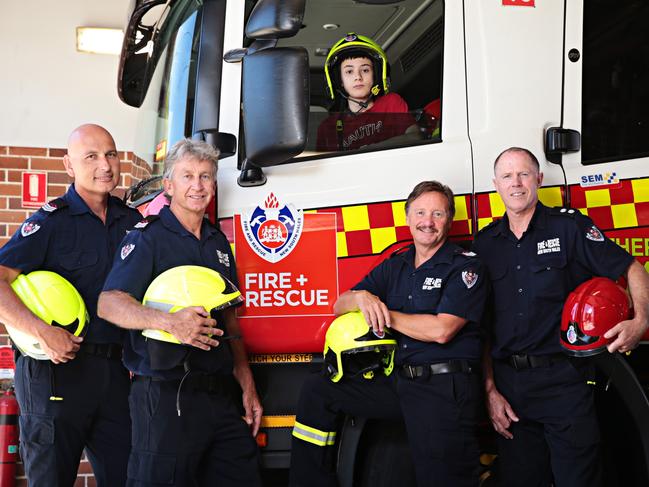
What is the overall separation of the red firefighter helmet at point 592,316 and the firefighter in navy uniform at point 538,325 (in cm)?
8

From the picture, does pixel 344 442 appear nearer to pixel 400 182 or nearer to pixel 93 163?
pixel 400 182

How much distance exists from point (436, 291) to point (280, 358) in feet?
2.02

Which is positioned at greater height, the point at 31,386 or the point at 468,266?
the point at 468,266

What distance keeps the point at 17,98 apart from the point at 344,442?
3552 millimetres

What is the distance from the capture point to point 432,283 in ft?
9.44

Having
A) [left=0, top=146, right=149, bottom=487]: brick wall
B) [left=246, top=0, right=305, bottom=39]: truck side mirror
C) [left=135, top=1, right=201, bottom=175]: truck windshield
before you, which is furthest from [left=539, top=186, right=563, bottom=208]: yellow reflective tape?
[left=0, top=146, right=149, bottom=487]: brick wall

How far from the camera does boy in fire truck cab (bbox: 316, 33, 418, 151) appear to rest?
2963mm

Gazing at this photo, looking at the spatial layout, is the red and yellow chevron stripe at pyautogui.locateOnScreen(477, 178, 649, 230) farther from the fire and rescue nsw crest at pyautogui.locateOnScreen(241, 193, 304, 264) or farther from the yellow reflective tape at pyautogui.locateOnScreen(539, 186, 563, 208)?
the fire and rescue nsw crest at pyautogui.locateOnScreen(241, 193, 304, 264)

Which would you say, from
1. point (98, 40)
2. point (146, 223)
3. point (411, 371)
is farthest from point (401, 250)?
point (98, 40)

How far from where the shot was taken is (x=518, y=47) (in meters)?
3.02

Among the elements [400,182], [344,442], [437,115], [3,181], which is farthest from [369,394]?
[3,181]

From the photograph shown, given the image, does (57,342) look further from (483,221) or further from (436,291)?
(483,221)

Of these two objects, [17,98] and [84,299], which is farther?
[17,98]

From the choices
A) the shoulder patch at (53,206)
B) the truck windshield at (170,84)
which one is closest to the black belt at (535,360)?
the truck windshield at (170,84)
